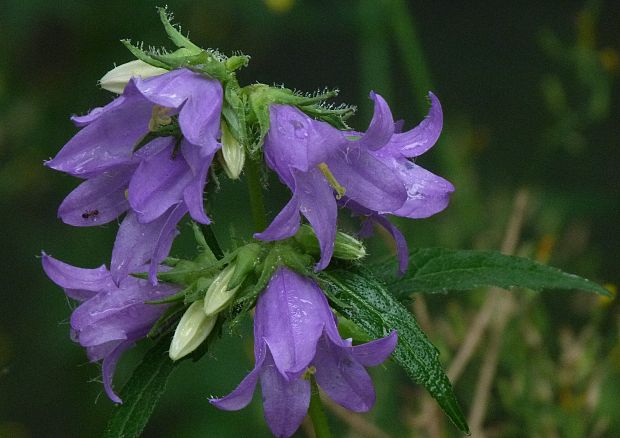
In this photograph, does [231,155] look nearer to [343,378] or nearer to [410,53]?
[343,378]

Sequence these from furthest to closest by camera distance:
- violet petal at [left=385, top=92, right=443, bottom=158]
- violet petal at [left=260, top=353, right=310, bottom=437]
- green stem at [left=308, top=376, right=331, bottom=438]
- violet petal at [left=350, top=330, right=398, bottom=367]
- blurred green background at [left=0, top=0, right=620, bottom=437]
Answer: blurred green background at [left=0, top=0, right=620, bottom=437] < green stem at [left=308, top=376, right=331, bottom=438] < violet petal at [left=385, top=92, right=443, bottom=158] < violet petal at [left=260, top=353, right=310, bottom=437] < violet petal at [left=350, top=330, right=398, bottom=367]

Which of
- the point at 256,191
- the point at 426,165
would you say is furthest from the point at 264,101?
the point at 426,165


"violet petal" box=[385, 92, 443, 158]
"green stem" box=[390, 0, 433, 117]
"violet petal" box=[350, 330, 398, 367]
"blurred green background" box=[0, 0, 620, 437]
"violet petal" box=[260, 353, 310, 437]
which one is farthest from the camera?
"green stem" box=[390, 0, 433, 117]

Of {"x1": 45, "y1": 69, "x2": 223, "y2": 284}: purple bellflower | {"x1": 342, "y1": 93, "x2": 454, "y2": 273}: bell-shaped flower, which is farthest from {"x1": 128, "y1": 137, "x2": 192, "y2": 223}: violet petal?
{"x1": 342, "y1": 93, "x2": 454, "y2": 273}: bell-shaped flower

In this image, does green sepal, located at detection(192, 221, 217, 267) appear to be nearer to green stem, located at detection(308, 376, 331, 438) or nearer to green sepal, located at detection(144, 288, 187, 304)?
green sepal, located at detection(144, 288, 187, 304)

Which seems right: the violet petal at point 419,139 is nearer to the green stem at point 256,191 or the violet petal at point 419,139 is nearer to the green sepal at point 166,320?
the green stem at point 256,191

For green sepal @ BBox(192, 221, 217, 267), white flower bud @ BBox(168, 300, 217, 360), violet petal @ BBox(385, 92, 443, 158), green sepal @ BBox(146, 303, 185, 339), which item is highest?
violet petal @ BBox(385, 92, 443, 158)

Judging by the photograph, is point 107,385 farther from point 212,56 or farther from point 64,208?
point 212,56
